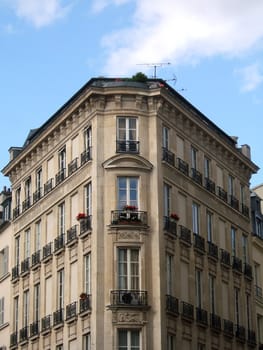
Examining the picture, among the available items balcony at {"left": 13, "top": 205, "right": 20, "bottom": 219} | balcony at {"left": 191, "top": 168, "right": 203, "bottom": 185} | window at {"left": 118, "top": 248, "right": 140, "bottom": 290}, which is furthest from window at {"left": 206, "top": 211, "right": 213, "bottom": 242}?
Result: balcony at {"left": 13, "top": 205, "right": 20, "bottom": 219}

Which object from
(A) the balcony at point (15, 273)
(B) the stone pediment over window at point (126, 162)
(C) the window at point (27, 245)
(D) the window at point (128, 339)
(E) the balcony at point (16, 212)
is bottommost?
(D) the window at point (128, 339)

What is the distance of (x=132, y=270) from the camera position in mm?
52250

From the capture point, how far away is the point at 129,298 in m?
51.6

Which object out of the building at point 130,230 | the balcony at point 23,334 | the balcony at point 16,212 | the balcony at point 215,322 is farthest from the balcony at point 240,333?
the balcony at point 16,212

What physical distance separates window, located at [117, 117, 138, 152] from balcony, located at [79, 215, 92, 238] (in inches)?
155

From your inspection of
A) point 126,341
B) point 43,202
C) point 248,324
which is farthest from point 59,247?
point 248,324

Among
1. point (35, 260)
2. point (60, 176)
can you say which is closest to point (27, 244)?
point (35, 260)

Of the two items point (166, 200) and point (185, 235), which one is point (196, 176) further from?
point (166, 200)

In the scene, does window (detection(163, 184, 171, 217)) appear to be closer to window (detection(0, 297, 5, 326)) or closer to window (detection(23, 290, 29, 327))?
window (detection(23, 290, 29, 327))

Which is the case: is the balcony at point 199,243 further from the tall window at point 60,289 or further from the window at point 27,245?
the window at point 27,245

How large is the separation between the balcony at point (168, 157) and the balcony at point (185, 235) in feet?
11.6

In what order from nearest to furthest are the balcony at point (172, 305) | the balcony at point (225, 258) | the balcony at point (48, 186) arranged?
the balcony at point (172, 305)
the balcony at point (48, 186)
the balcony at point (225, 258)

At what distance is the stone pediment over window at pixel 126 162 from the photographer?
5375cm

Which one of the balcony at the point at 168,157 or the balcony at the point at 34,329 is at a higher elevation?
the balcony at the point at 168,157
